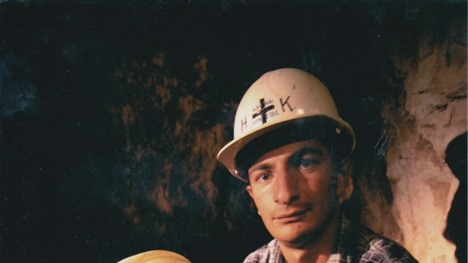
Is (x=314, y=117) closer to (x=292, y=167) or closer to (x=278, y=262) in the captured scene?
(x=292, y=167)

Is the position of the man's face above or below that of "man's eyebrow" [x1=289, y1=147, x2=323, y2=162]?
below

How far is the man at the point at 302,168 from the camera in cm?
216

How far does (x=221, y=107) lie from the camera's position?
2.57 metres

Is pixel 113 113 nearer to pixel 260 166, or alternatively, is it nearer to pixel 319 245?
pixel 260 166

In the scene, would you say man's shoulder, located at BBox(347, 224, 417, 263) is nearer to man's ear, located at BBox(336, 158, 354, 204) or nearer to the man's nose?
man's ear, located at BBox(336, 158, 354, 204)

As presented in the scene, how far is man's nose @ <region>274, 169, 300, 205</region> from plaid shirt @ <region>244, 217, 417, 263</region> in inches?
12.9

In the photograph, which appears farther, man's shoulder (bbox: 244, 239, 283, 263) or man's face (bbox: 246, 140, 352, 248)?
man's shoulder (bbox: 244, 239, 283, 263)

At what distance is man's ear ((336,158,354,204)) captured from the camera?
229cm

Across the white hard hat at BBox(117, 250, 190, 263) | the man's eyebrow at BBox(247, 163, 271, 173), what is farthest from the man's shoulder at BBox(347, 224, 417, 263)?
the white hard hat at BBox(117, 250, 190, 263)

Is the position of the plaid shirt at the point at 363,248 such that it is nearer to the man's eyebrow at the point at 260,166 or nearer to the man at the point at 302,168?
the man at the point at 302,168

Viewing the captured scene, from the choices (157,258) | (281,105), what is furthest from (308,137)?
(157,258)

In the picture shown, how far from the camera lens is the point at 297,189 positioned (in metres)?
2.13

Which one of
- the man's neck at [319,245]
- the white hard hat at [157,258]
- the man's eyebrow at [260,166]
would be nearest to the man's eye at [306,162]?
the man's eyebrow at [260,166]

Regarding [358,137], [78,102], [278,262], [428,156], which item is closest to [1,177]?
[78,102]
